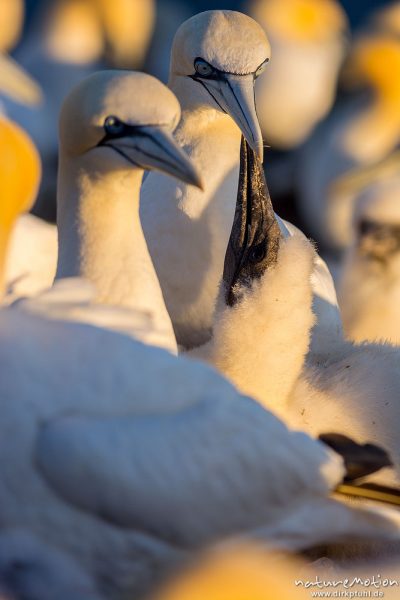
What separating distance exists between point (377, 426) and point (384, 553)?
50 centimetres

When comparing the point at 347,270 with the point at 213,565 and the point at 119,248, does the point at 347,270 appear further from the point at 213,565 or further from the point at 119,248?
the point at 213,565

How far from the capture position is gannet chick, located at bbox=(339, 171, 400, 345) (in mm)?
5883

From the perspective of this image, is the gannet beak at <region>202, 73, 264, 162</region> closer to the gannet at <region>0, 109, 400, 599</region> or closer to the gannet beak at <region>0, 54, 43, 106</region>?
the gannet at <region>0, 109, 400, 599</region>

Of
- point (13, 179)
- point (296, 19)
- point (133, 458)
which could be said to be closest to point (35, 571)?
point (133, 458)

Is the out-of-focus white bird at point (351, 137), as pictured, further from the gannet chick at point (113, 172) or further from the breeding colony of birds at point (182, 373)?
the gannet chick at point (113, 172)

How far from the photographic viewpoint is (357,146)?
9.52 meters

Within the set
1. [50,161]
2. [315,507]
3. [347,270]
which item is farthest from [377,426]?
[50,161]

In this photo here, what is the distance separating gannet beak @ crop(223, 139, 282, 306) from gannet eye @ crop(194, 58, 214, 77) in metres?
0.49

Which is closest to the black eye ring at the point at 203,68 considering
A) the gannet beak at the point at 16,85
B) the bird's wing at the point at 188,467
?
the bird's wing at the point at 188,467

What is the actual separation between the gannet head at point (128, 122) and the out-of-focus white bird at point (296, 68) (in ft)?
20.2

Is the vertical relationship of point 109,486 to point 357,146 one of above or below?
above

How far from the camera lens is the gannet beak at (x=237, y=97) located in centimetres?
441

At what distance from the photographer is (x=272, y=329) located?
4.16 meters

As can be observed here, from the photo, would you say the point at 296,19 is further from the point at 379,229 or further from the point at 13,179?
the point at 13,179
